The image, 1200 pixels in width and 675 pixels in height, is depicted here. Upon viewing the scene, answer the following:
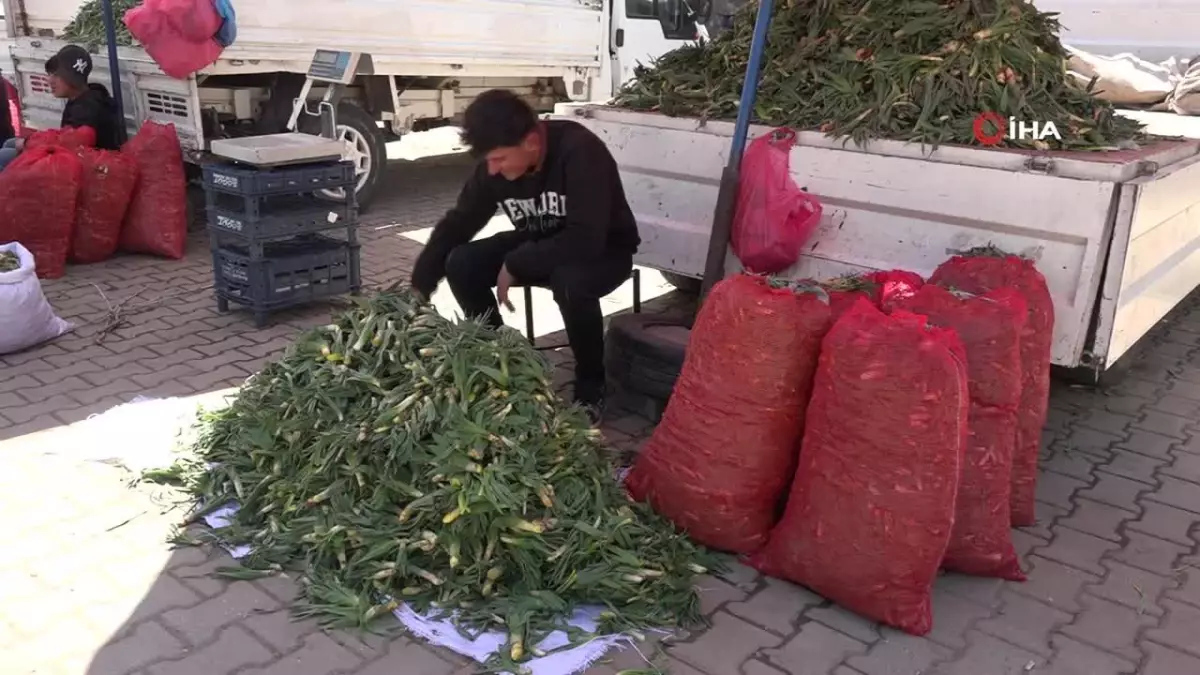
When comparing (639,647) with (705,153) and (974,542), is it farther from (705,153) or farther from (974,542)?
(705,153)

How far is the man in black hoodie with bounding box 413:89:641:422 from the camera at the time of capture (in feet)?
11.4

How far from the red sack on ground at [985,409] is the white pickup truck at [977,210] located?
49cm

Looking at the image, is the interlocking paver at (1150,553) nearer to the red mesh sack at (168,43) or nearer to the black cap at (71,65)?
the red mesh sack at (168,43)

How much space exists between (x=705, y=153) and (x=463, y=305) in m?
1.22

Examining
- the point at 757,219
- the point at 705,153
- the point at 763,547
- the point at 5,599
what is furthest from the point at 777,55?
the point at 5,599

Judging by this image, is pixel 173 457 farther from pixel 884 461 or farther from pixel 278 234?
pixel 884 461

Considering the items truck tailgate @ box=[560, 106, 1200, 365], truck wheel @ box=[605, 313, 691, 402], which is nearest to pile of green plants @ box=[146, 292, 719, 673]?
truck wheel @ box=[605, 313, 691, 402]

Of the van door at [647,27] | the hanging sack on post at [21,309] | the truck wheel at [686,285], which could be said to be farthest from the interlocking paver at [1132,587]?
the van door at [647,27]

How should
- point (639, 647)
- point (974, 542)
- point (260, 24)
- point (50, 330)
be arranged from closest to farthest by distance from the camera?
point (639, 647), point (974, 542), point (50, 330), point (260, 24)

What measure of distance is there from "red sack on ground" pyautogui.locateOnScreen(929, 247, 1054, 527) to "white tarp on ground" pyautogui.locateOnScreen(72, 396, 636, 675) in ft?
4.74

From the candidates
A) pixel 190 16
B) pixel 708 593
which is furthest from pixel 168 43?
pixel 708 593

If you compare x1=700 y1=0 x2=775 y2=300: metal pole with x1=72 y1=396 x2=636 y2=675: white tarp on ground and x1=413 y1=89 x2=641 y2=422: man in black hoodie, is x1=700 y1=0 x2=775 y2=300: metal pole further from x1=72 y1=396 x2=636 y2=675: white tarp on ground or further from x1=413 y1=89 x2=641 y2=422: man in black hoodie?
x1=72 y1=396 x2=636 y2=675: white tarp on ground

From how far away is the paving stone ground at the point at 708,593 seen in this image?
255 cm

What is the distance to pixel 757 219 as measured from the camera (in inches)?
152
